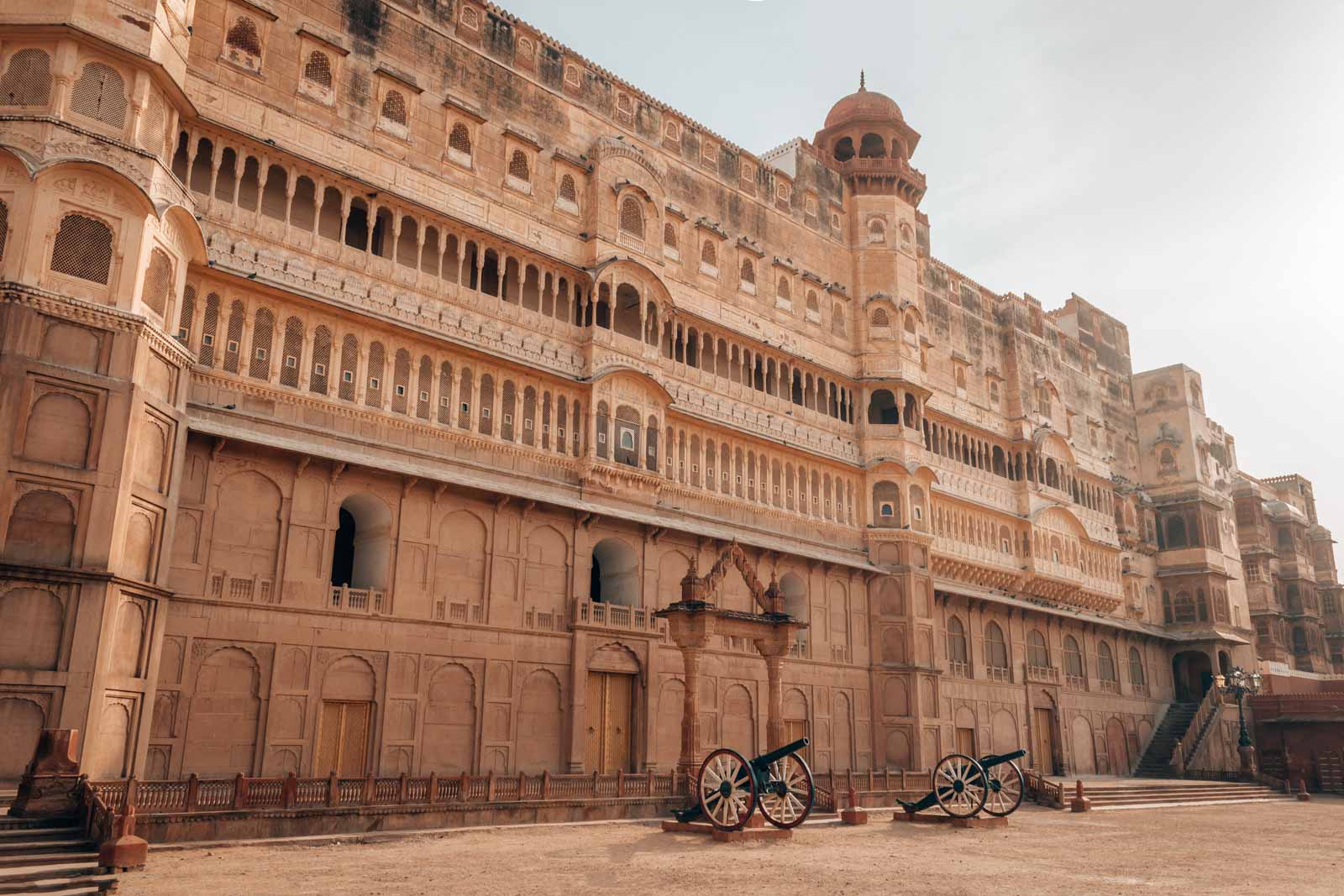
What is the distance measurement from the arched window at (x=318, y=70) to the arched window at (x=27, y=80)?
649cm

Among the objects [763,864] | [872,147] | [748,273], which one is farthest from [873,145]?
[763,864]

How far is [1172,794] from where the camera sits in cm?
3659

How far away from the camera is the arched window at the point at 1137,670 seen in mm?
49125

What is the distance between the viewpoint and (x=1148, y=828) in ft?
79.0

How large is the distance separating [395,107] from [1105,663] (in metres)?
37.5

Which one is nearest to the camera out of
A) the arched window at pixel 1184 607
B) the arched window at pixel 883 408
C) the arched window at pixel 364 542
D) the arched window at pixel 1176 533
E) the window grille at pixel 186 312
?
the window grille at pixel 186 312

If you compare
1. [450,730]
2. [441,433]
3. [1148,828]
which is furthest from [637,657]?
[1148,828]

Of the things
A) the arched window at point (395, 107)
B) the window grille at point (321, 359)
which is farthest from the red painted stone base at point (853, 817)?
the arched window at point (395, 107)

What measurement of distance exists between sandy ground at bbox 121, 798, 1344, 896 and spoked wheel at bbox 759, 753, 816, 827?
1.44 ft

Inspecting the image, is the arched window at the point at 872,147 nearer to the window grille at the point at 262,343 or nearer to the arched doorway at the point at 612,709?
the arched doorway at the point at 612,709

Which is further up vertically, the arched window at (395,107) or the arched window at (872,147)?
the arched window at (872,147)

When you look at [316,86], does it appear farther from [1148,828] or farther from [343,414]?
[1148,828]

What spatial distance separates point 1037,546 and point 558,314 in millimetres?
24217

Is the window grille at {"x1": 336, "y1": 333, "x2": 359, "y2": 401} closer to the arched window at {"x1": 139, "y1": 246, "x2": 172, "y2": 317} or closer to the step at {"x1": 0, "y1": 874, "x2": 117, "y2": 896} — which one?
the arched window at {"x1": 139, "y1": 246, "x2": 172, "y2": 317}
